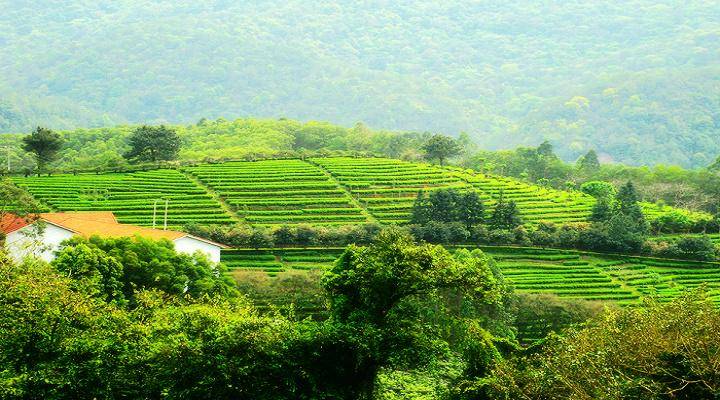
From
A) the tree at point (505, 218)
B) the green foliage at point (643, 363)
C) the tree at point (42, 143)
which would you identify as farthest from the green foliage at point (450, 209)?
the green foliage at point (643, 363)

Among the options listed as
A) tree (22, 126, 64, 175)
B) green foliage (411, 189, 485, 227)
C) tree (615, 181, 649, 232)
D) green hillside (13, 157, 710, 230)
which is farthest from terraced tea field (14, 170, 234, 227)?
tree (615, 181, 649, 232)

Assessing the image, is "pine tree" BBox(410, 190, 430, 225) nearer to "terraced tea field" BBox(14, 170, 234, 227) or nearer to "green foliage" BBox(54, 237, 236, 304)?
"terraced tea field" BBox(14, 170, 234, 227)

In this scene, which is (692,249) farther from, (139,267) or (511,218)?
Result: (139,267)

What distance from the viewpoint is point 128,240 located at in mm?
35969

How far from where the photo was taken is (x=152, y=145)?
79625 millimetres

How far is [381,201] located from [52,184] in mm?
27427

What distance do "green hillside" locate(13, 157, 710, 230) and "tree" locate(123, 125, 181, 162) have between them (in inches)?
289

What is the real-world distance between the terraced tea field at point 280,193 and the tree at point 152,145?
748 centimetres

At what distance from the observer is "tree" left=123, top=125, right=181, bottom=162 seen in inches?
3135

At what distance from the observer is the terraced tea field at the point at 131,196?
58531 mm

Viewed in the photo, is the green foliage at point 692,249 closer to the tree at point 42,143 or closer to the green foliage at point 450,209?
the green foliage at point 450,209

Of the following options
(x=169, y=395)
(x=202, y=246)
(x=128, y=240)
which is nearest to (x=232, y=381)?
(x=169, y=395)

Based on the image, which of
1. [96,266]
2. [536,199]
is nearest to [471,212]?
[536,199]

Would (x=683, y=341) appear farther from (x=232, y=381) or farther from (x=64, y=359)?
(x=64, y=359)
